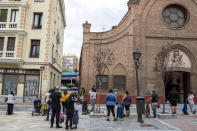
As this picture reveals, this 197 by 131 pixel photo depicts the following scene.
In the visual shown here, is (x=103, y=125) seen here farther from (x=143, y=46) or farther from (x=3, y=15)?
(x=3, y=15)

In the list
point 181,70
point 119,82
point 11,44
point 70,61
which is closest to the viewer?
point 11,44

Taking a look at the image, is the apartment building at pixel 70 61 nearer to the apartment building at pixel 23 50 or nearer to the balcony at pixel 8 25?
the apartment building at pixel 23 50

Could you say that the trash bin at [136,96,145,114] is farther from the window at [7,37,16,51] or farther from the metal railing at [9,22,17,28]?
the metal railing at [9,22,17,28]

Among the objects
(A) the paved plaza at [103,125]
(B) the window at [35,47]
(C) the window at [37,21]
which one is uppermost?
(C) the window at [37,21]

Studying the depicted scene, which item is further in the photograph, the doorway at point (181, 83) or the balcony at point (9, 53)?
the doorway at point (181, 83)

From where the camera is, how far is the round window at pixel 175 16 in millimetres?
23703

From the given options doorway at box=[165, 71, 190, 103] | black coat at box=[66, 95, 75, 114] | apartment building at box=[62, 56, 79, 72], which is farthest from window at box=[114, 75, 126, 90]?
apartment building at box=[62, 56, 79, 72]

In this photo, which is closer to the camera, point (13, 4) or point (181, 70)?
point (13, 4)

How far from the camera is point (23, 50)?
805 inches

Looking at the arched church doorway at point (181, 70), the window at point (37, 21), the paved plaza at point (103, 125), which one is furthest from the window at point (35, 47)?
the arched church doorway at point (181, 70)

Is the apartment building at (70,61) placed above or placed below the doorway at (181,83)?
above

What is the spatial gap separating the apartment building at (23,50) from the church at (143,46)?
4486 millimetres

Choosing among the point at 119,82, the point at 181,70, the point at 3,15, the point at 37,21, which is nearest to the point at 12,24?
the point at 3,15

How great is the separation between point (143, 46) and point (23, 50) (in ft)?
44.9
